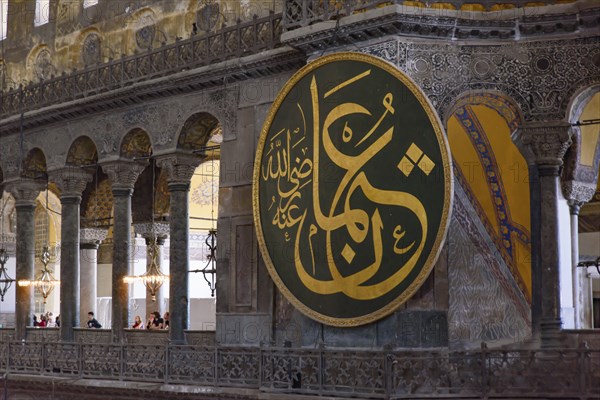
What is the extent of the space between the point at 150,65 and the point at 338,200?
395cm

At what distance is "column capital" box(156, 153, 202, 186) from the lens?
12.8 metres

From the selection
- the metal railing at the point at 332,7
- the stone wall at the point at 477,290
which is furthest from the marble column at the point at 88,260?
the stone wall at the point at 477,290

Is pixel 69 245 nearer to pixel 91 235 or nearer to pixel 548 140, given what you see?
pixel 91 235

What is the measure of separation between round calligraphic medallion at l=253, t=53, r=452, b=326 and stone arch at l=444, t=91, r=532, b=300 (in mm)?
857

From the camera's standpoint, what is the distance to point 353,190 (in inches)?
397

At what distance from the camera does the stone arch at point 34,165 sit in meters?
15.3

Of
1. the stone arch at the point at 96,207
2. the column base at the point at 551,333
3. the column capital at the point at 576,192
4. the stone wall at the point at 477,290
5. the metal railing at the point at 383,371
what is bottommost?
the metal railing at the point at 383,371

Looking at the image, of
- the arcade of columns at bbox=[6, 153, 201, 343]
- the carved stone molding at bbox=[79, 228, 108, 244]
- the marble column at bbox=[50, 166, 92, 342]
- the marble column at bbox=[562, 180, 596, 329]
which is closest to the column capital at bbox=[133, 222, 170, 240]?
the carved stone molding at bbox=[79, 228, 108, 244]

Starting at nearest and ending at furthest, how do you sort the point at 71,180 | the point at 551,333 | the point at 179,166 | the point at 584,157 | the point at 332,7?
1. the point at 551,333
2. the point at 332,7
3. the point at 584,157
4. the point at 179,166
5. the point at 71,180

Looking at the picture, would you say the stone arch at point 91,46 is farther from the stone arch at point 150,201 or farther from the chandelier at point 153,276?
the stone arch at point 150,201

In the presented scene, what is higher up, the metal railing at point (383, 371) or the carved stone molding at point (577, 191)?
the carved stone molding at point (577, 191)

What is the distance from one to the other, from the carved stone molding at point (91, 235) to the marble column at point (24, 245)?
179 centimetres

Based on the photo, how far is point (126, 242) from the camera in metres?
13.6

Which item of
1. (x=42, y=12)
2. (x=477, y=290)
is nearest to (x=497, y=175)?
(x=477, y=290)
